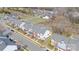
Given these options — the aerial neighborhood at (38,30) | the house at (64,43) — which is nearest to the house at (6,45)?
the aerial neighborhood at (38,30)

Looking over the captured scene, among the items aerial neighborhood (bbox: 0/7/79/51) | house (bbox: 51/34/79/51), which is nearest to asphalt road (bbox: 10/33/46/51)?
aerial neighborhood (bbox: 0/7/79/51)

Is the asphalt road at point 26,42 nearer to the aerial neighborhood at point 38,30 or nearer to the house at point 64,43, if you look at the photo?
the aerial neighborhood at point 38,30

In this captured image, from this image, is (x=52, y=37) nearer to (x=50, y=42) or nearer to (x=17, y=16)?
(x=50, y=42)

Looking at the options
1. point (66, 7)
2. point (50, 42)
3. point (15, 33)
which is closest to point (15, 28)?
point (15, 33)

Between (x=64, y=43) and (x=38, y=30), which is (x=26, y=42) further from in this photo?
(x=64, y=43)

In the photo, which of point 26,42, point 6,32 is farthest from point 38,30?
point 6,32

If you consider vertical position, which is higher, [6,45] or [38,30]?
[38,30]

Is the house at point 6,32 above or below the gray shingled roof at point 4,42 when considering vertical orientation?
above

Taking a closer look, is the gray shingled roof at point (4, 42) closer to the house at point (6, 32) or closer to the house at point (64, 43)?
the house at point (6, 32)
